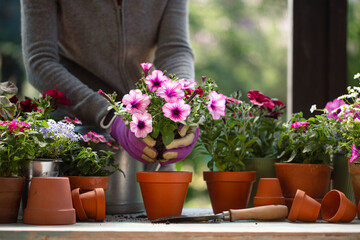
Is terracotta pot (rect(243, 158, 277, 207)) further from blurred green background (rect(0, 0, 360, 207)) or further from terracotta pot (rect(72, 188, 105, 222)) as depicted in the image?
blurred green background (rect(0, 0, 360, 207))

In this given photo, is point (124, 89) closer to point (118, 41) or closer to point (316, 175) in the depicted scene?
point (118, 41)

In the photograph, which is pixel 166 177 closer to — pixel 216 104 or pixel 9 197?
pixel 216 104

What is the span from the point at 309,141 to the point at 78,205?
627 mm

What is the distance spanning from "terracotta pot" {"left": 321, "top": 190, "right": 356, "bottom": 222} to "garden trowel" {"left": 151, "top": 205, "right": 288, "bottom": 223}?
114mm

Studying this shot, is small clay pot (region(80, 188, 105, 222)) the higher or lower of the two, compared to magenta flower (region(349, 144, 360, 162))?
lower

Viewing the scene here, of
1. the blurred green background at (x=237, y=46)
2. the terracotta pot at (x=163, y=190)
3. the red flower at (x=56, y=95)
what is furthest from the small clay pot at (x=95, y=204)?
the blurred green background at (x=237, y=46)

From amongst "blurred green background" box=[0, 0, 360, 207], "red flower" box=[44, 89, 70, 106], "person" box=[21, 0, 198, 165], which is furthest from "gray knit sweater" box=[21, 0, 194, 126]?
"blurred green background" box=[0, 0, 360, 207]

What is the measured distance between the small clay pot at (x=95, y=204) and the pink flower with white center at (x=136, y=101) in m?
0.20

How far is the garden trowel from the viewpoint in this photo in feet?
3.33

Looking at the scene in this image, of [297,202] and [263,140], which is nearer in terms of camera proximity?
[297,202]

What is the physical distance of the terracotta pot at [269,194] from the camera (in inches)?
45.0

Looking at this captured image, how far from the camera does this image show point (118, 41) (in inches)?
64.4

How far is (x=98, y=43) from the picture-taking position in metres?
1.62

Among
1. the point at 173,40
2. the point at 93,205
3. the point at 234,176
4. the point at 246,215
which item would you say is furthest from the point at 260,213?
the point at 173,40
